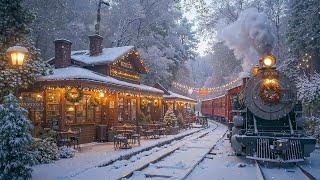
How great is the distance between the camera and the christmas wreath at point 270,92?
40.9ft

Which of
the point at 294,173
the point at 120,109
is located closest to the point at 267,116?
the point at 294,173

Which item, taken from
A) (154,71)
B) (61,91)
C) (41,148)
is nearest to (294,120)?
(41,148)

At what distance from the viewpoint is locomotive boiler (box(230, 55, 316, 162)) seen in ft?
38.4

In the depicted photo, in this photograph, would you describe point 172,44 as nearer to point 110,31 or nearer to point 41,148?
point 110,31

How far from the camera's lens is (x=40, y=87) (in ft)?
52.2

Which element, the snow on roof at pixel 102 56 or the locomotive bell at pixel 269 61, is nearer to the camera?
the locomotive bell at pixel 269 61

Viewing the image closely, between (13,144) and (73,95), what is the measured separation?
26.8 feet

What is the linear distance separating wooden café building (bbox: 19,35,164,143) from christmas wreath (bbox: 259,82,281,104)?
701 cm

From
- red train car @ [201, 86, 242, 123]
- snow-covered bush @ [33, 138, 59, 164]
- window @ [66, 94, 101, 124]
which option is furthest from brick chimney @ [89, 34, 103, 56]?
snow-covered bush @ [33, 138, 59, 164]

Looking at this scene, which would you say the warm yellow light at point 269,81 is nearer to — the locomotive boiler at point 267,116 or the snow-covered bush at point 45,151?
the locomotive boiler at point 267,116

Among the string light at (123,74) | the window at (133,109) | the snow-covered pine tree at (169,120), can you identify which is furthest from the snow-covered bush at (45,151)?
the snow-covered pine tree at (169,120)

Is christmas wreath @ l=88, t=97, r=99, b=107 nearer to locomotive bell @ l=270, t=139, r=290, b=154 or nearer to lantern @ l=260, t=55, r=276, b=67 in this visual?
lantern @ l=260, t=55, r=276, b=67

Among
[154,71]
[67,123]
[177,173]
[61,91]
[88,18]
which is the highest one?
[88,18]

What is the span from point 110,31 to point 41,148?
28.2 meters
